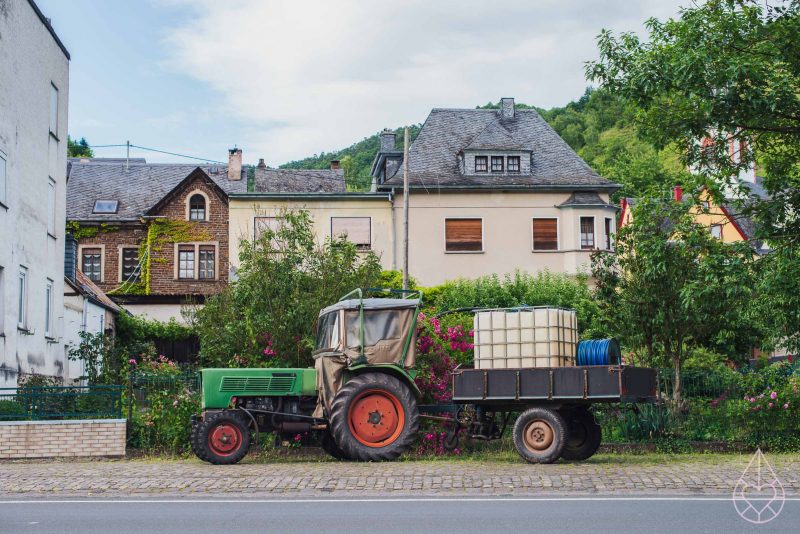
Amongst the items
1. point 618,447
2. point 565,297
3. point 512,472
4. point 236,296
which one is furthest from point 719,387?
point 565,297

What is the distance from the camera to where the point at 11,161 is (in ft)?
82.2

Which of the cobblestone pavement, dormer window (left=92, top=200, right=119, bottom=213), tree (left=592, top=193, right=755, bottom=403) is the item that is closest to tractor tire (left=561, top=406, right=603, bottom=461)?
the cobblestone pavement

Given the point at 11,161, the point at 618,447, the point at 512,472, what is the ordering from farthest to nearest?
the point at 11,161
the point at 618,447
the point at 512,472

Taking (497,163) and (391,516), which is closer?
(391,516)

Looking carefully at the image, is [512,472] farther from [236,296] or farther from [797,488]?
[236,296]

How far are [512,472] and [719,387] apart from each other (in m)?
7.11

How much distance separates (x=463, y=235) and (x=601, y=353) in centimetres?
3025

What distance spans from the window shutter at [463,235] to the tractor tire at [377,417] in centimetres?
2947

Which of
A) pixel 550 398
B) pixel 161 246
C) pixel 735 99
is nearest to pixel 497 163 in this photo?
pixel 161 246

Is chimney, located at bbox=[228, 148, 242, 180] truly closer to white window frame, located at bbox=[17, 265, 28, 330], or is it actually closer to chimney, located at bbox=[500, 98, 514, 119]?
chimney, located at bbox=[500, 98, 514, 119]

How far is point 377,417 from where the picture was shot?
55.8 feet

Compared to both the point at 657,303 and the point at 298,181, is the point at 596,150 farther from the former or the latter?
the point at 657,303

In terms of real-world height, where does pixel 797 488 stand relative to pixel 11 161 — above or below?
below

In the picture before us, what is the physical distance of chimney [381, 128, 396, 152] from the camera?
52.6 m
